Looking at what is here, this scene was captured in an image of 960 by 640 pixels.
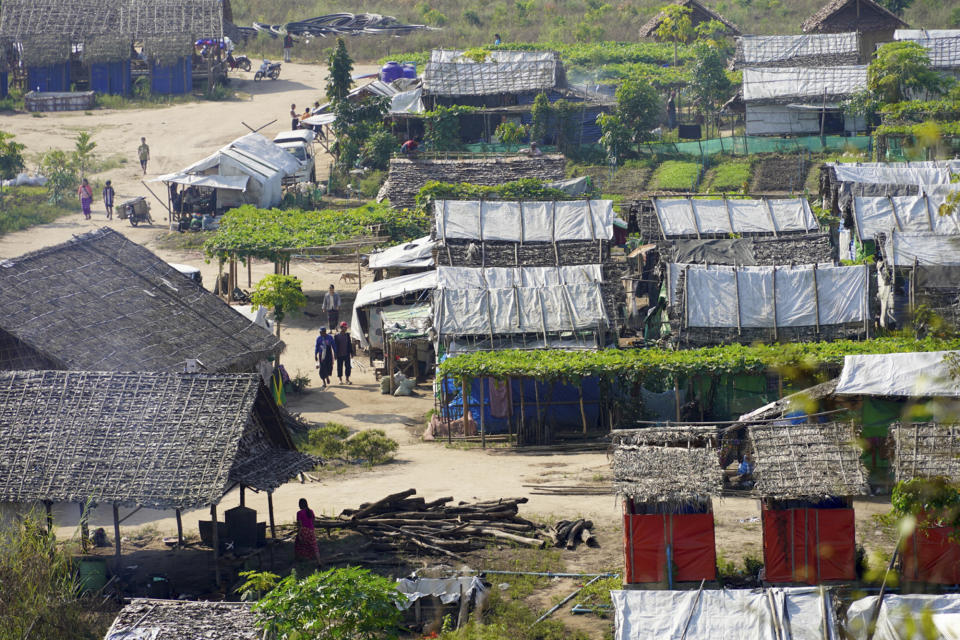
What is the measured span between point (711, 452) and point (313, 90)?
42.6m

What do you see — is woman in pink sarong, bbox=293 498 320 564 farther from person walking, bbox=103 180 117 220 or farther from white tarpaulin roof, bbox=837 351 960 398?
person walking, bbox=103 180 117 220

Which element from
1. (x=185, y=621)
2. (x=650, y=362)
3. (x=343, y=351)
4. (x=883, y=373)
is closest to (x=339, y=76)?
(x=343, y=351)

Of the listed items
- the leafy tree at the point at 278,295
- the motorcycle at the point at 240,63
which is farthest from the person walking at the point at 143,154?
the leafy tree at the point at 278,295

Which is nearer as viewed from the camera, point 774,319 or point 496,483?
point 496,483

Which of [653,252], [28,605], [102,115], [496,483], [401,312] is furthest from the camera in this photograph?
[102,115]

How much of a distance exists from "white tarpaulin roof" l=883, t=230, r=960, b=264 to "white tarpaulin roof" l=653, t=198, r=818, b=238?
405cm

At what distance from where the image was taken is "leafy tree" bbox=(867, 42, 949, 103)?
42.4m

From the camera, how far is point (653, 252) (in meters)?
30.9

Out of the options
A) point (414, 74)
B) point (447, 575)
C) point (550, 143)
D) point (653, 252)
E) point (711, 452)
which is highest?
point (414, 74)

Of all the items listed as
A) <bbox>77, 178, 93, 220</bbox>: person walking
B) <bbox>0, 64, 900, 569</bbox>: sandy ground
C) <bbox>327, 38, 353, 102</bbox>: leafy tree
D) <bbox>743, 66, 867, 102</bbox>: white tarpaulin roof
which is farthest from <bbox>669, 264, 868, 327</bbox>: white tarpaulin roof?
<bbox>327, 38, 353, 102</bbox>: leafy tree

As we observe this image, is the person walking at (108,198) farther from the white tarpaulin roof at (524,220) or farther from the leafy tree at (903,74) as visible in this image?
the leafy tree at (903,74)

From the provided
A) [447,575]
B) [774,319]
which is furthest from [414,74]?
[447,575]

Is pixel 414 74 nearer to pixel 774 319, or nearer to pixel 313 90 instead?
pixel 313 90

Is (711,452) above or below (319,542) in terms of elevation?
above
